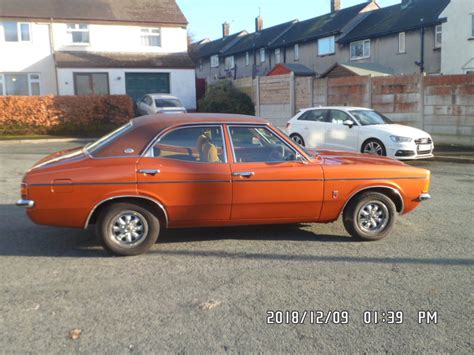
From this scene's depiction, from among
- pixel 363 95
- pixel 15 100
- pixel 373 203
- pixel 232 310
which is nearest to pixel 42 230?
pixel 232 310

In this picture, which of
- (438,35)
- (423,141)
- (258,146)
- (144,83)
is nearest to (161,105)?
(144,83)

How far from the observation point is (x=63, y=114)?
67.6ft

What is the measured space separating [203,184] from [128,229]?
0.96 m

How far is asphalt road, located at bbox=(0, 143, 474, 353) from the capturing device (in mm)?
3420

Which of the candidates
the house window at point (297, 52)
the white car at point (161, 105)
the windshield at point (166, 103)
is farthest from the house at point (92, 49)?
the house window at point (297, 52)

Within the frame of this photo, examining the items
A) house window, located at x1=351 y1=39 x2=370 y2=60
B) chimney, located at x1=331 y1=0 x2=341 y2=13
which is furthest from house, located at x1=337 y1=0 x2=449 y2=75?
chimney, located at x1=331 y1=0 x2=341 y2=13

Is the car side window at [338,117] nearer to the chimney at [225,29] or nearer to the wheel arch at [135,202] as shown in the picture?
the wheel arch at [135,202]

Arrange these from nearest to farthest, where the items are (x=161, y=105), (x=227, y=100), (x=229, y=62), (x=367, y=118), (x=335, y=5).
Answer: (x=367, y=118) < (x=161, y=105) < (x=227, y=100) < (x=335, y=5) < (x=229, y=62)

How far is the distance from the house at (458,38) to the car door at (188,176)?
23775mm

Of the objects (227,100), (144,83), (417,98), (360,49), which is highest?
(360,49)

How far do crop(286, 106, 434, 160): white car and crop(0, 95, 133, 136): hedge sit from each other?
10.5m

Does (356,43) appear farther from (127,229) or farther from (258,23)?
(127,229)

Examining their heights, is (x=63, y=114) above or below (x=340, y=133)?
above

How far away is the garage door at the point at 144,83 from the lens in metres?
27.8
